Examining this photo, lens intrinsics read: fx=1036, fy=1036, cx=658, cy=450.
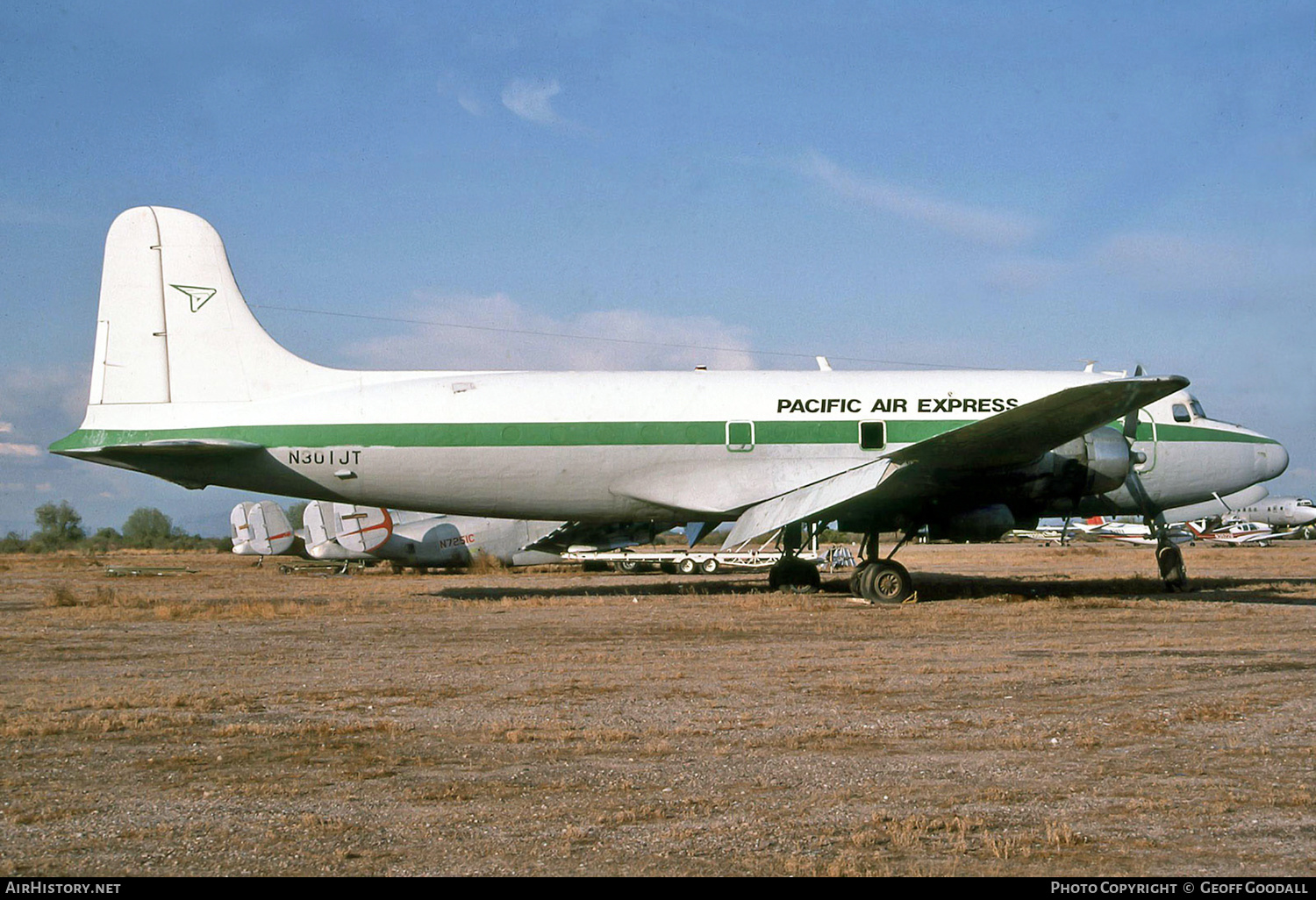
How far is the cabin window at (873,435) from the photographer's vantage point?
1967 centimetres

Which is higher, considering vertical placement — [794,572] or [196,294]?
[196,294]

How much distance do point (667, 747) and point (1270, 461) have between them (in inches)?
741

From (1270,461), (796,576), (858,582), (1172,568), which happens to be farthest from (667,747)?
(1270,461)

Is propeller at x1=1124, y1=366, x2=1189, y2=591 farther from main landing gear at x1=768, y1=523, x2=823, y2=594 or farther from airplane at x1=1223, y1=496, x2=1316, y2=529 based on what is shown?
airplane at x1=1223, y1=496, x2=1316, y2=529

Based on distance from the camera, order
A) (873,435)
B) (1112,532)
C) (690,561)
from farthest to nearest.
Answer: (1112,532) < (690,561) < (873,435)

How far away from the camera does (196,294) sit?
18.7 m

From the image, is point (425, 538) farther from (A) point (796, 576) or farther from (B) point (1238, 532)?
(B) point (1238, 532)

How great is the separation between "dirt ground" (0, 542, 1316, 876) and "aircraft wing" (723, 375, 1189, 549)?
110 inches

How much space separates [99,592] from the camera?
21.3 metres

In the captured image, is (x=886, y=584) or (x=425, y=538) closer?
(x=886, y=584)

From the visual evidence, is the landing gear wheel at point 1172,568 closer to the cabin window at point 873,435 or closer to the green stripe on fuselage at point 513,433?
the green stripe on fuselage at point 513,433

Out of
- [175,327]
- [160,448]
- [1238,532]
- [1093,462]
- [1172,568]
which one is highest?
[175,327]

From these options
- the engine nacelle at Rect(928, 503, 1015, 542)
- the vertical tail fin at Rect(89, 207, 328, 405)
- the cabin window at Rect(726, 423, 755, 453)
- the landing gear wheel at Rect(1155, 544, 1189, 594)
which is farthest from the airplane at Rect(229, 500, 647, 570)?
the landing gear wheel at Rect(1155, 544, 1189, 594)

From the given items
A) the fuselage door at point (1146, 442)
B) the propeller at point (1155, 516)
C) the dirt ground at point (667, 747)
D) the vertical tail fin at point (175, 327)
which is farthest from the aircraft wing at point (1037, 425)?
the vertical tail fin at point (175, 327)
